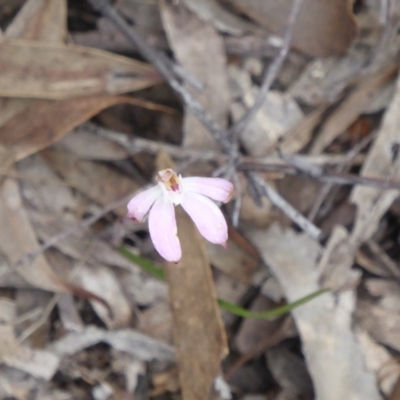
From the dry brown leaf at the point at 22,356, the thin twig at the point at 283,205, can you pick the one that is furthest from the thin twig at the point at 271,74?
the dry brown leaf at the point at 22,356

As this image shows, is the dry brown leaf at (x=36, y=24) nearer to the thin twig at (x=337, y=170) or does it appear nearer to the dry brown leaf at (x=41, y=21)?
the dry brown leaf at (x=41, y=21)

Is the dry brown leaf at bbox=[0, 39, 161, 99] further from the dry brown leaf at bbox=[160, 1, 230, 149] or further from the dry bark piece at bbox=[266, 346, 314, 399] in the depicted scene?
the dry bark piece at bbox=[266, 346, 314, 399]

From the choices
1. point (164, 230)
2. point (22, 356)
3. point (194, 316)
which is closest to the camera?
point (164, 230)

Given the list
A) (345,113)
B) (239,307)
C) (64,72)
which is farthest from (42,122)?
(345,113)

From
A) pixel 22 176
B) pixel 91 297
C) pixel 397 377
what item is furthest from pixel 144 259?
pixel 397 377

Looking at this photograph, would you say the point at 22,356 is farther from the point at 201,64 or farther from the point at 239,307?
the point at 201,64

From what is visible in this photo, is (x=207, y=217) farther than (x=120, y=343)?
No

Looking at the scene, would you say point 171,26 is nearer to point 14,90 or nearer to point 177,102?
point 177,102
